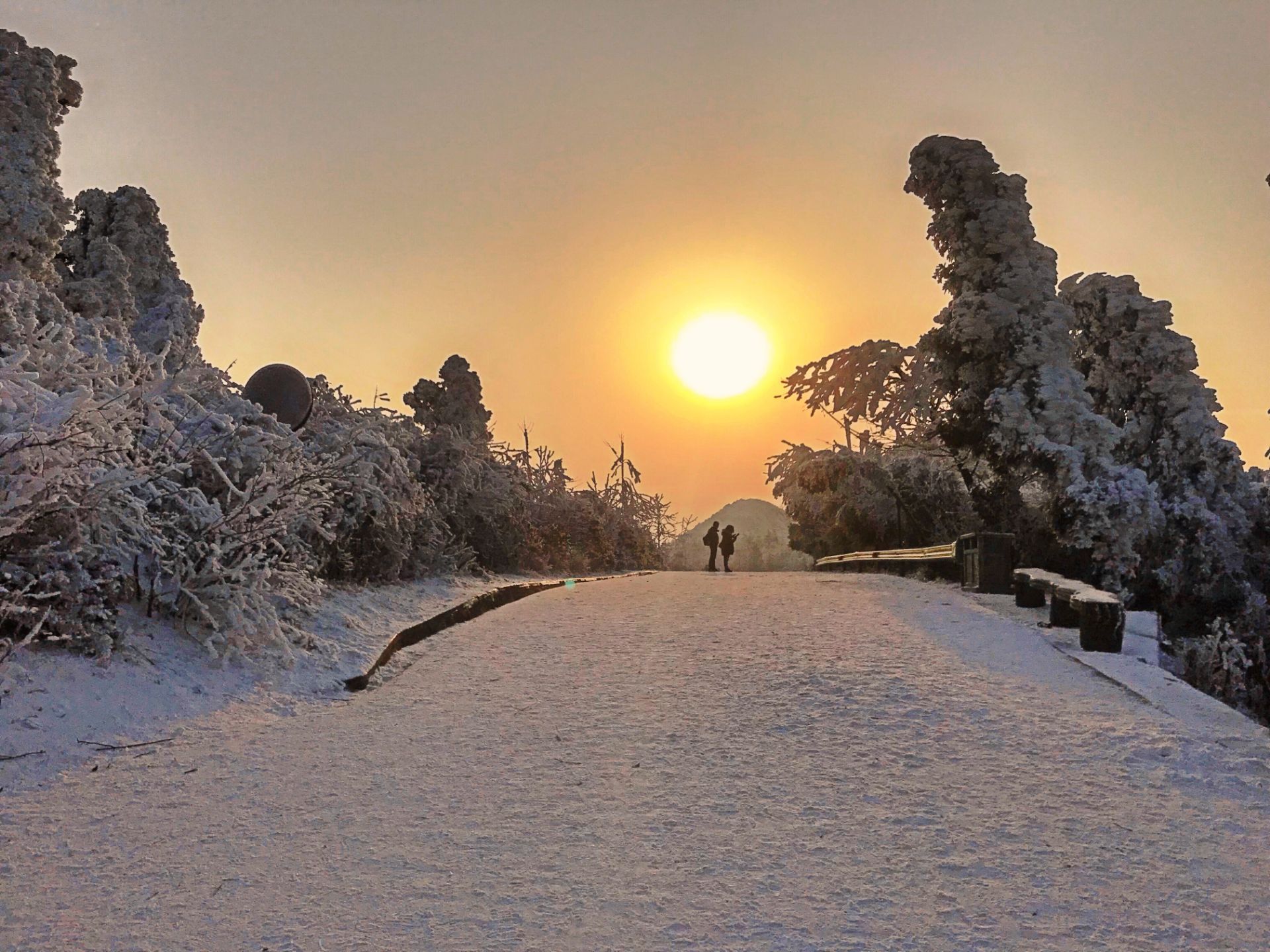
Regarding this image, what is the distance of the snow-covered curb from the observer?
638 centimetres

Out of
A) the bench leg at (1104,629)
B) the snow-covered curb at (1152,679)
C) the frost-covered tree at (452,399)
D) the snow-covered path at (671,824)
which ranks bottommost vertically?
the snow-covered path at (671,824)

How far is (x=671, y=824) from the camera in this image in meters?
4.78

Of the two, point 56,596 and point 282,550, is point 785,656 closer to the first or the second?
point 282,550

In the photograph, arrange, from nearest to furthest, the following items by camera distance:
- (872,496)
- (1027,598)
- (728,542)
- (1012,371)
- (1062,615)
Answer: (1062,615), (1027,598), (1012,371), (872,496), (728,542)

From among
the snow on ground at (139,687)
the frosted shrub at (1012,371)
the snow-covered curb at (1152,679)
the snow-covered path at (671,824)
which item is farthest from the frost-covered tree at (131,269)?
the frosted shrub at (1012,371)

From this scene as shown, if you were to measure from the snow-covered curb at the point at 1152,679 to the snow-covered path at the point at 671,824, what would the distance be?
7.5 inches

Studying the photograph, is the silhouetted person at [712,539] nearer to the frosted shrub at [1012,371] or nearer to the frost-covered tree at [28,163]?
the frosted shrub at [1012,371]

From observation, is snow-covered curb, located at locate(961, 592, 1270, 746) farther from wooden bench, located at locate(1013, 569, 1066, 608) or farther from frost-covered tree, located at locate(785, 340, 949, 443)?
frost-covered tree, located at locate(785, 340, 949, 443)

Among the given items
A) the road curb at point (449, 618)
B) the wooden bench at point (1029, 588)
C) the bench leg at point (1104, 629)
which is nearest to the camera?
the road curb at point (449, 618)

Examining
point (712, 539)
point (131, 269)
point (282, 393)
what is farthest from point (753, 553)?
point (282, 393)

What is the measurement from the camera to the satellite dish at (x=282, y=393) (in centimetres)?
1398

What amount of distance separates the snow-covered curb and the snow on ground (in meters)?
6.57

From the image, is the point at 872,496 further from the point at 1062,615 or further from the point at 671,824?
the point at 671,824

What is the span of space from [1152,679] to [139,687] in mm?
8101
